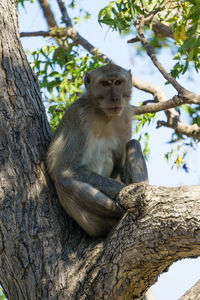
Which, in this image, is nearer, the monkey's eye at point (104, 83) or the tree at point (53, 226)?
the tree at point (53, 226)

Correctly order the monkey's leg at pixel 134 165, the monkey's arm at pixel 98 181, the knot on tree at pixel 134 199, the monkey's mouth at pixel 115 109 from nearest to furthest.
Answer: the knot on tree at pixel 134 199, the monkey's arm at pixel 98 181, the monkey's leg at pixel 134 165, the monkey's mouth at pixel 115 109

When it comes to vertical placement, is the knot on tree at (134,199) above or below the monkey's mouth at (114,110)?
below

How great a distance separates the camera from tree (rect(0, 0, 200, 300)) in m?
4.60

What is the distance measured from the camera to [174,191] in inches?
182

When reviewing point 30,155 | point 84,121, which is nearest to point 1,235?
point 30,155

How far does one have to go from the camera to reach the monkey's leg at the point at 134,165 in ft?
21.8

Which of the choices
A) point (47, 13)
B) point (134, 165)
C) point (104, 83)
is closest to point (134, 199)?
point (134, 165)

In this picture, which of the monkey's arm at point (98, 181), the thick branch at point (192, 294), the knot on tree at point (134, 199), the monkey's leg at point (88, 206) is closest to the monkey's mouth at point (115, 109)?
the monkey's arm at point (98, 181)

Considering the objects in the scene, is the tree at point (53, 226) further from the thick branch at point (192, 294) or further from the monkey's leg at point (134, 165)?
the monkey's leg at point (134, 165)

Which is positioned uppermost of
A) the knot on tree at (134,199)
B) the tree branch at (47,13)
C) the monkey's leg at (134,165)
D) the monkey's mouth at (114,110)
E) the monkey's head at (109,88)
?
the tree branch at (47,13)

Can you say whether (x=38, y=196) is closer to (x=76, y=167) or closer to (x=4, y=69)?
(x=76, y=167)

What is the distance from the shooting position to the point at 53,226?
5754mm

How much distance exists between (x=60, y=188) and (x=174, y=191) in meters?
1.91

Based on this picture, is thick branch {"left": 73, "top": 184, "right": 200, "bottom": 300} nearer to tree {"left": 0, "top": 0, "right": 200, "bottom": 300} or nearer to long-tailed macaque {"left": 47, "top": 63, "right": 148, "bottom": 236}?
tree {"left": 0, "top": 0, "right": 200, "bottom": 300}
